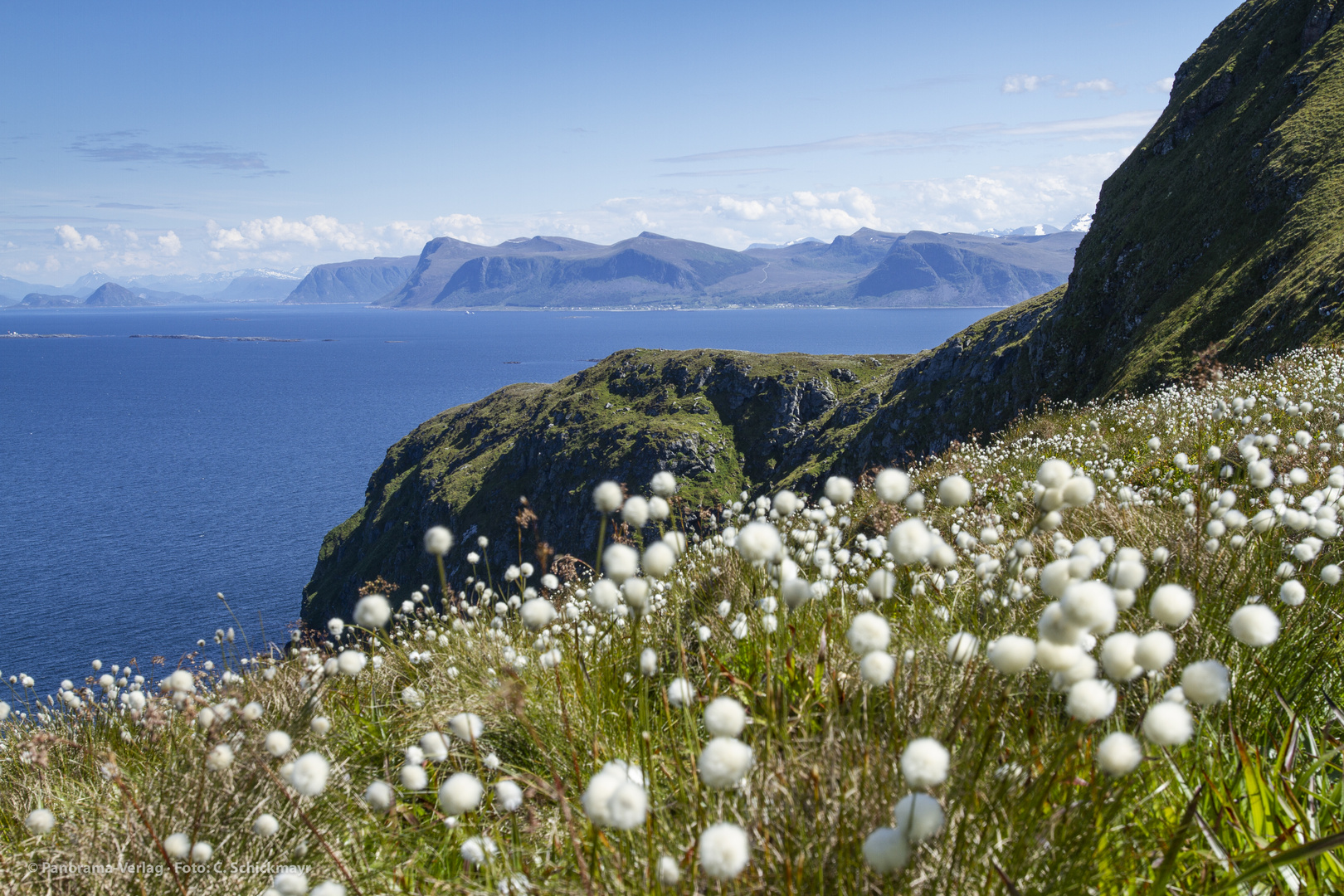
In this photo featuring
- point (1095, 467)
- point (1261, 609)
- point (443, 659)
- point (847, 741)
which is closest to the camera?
point (1261, 609)

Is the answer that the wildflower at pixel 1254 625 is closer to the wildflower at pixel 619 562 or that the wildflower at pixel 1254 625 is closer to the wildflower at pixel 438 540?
the wildflower at pixel 619 562

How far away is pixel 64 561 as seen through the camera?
7356 centimetres

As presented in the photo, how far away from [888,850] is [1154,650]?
868mm

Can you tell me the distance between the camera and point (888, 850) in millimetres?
1713

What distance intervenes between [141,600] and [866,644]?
80.9m

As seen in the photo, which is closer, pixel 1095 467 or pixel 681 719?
pixel 681 719

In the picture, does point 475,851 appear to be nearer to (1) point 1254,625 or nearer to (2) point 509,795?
(2) point 509,795

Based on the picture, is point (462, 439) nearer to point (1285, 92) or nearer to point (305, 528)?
point (305, 528)

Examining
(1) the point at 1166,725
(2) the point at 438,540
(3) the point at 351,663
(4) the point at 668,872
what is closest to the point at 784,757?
(4) the point at 668,872

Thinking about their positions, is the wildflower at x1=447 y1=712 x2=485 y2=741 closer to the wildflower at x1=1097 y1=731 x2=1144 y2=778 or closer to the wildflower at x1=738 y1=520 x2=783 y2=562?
the wildflower at x1=738 y1=520 x2=783 y2=562

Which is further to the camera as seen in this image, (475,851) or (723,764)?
(475,851)

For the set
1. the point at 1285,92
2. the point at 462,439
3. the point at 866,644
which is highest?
the point at 1285,92

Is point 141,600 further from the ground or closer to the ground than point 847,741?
closer to the ground

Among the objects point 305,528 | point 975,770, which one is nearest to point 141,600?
point 305,528
